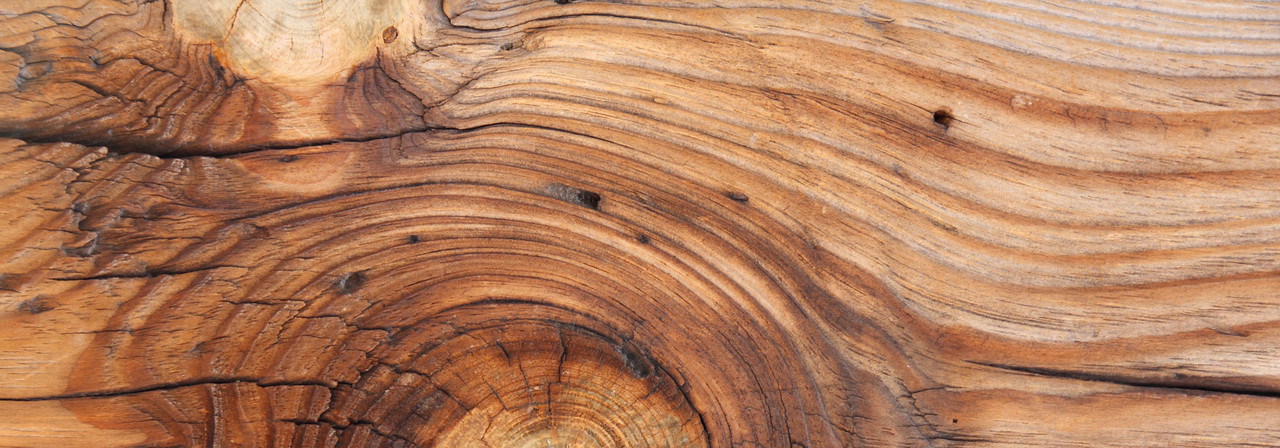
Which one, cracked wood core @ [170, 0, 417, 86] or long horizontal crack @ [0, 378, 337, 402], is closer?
long horizontal crack @ [0, 378, 337, 402]

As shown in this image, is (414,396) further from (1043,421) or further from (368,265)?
(1043,421)

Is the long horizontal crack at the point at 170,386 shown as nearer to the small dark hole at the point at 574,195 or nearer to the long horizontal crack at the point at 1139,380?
the small dark hole at the point at 574,195

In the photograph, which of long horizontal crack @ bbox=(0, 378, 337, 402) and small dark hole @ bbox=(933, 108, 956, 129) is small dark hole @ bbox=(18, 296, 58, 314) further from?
small dark hole @ bbox=(933, 108, 956, 129)

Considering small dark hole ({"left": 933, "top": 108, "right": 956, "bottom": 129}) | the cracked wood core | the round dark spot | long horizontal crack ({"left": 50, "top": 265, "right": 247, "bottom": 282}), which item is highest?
small dark hole ({"left": 933, "top": 108, "right": 956, "bottom": 129})

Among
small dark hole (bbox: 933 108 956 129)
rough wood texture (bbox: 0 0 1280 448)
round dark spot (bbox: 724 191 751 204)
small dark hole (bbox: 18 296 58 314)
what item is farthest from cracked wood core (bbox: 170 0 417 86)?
small dark hole (bbox: 933 108 956 129)

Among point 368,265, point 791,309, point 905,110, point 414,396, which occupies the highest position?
point 905,110

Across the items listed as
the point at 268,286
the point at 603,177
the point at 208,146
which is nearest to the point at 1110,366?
the point at 603,177
